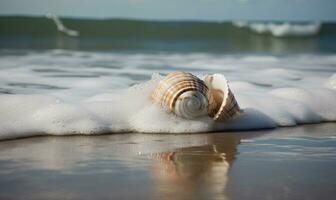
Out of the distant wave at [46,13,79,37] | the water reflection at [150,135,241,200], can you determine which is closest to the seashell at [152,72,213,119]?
the water reflection at [150,135,241,200]

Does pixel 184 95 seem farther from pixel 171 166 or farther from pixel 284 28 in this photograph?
pixel 284 28

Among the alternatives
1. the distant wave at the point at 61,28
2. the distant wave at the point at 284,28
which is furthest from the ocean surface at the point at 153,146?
the distant wave at the point at 284,28

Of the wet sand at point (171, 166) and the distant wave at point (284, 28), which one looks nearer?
the wet sand at point (171, 166)

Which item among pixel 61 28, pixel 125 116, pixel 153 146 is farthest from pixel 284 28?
pixel 153 146

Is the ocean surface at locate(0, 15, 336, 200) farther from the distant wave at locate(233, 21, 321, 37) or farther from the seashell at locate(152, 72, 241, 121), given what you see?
the distant wave at locate(233, 21, 321, 37)

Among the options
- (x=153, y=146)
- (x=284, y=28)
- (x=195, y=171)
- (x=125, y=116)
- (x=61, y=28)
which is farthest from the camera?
(x=284, y=28)

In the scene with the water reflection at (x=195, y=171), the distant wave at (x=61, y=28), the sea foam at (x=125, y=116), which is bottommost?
the water reflection at (x=195, y=171)

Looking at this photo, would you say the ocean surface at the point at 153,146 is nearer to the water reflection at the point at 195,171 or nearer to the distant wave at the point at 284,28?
the water reflection at the point at 195,171

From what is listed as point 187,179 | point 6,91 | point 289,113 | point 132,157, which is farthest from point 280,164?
point 6,91
